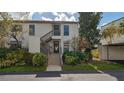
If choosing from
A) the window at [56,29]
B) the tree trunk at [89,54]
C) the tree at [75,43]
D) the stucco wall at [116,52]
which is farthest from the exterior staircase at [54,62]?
the stucco wall at [116,52]

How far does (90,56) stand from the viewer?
14391mm

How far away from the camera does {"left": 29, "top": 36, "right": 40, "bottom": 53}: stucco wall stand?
52.6 feet

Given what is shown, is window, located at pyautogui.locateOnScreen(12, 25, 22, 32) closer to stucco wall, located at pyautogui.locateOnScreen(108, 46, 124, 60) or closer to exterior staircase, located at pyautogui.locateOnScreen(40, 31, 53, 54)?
exterior staircase, located at pyautogui.locateOnScreen(40, 31, 53, 54)

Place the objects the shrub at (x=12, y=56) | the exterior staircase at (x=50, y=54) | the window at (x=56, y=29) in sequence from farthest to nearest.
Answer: the window at (x=56, y=29), the exterior staircase at (x=50, y=54), the shrub at (x=12, y=56)

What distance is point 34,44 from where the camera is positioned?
1656cm

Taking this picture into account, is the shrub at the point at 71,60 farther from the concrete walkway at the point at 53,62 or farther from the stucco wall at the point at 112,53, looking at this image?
Result: the stucco wall at the point at 112,53

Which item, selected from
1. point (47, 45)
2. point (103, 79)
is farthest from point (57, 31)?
point (103, 79)

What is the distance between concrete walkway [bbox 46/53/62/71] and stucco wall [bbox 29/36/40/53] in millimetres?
1010

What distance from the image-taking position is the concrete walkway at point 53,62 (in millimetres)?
14325

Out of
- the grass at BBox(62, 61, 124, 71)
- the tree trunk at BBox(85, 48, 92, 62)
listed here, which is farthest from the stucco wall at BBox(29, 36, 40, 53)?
the tree trunk at BBox(85, 48, 92, 62)

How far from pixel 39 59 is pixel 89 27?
4.21 metres

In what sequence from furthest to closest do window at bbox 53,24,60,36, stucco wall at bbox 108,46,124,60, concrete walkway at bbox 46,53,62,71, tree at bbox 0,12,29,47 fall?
1. window at bbox 53,24,60,36
2. stucco wall at bbox 108,46,124,60
3. tree at bbox 0,12,29,47
4. concrete walkway at bbox 46,53,62,71

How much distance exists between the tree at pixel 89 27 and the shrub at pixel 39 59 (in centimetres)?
277
